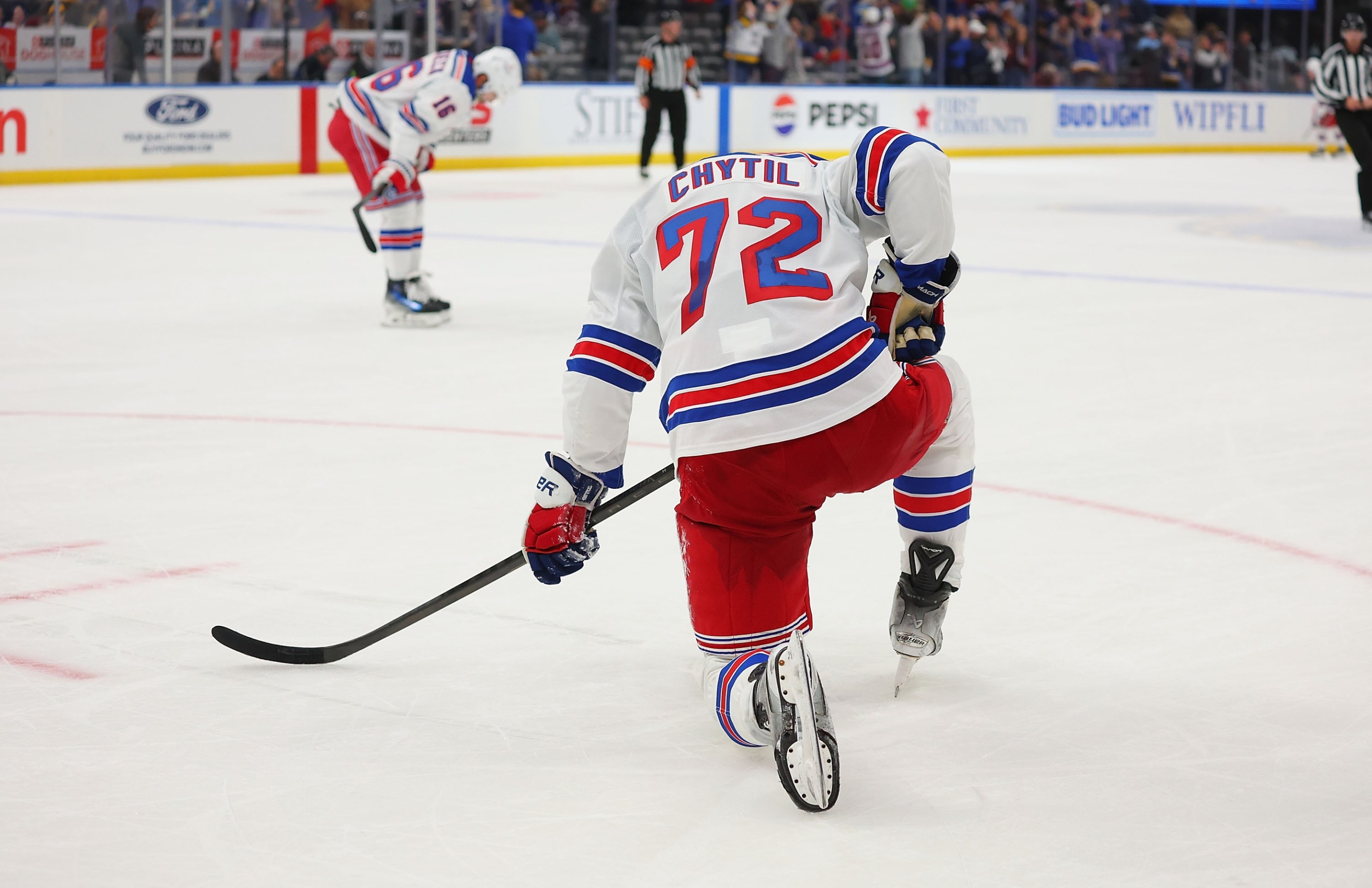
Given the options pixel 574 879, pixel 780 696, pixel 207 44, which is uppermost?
pixel 207 44

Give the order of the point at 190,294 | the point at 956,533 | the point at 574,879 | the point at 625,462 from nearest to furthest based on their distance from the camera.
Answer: the point at 574,879, the point at 956,533, the point at 625,462, the point at 190,294

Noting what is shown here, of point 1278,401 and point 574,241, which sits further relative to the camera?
point 574,241

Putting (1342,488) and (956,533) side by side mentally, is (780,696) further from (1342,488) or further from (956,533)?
(1342,488)

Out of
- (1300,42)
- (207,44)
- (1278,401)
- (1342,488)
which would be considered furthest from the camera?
(1300,42)

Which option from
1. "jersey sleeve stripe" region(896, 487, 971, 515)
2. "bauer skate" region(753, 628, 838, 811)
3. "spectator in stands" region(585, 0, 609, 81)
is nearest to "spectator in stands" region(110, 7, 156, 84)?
"spectator in stands" region(585, 0, 609, 81)

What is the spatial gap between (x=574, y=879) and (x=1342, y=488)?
262cm

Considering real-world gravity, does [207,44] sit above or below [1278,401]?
above

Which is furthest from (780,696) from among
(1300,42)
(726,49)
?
(1300,42)

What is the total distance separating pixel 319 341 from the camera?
6109 millimetres

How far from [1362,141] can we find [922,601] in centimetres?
917

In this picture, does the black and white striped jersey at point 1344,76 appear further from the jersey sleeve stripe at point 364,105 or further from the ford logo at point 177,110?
the ford logo at point 177,110

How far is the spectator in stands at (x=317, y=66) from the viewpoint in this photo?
1423cm

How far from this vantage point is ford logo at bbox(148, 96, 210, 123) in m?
13.2

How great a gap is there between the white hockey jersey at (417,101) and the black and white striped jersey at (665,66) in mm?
7741
